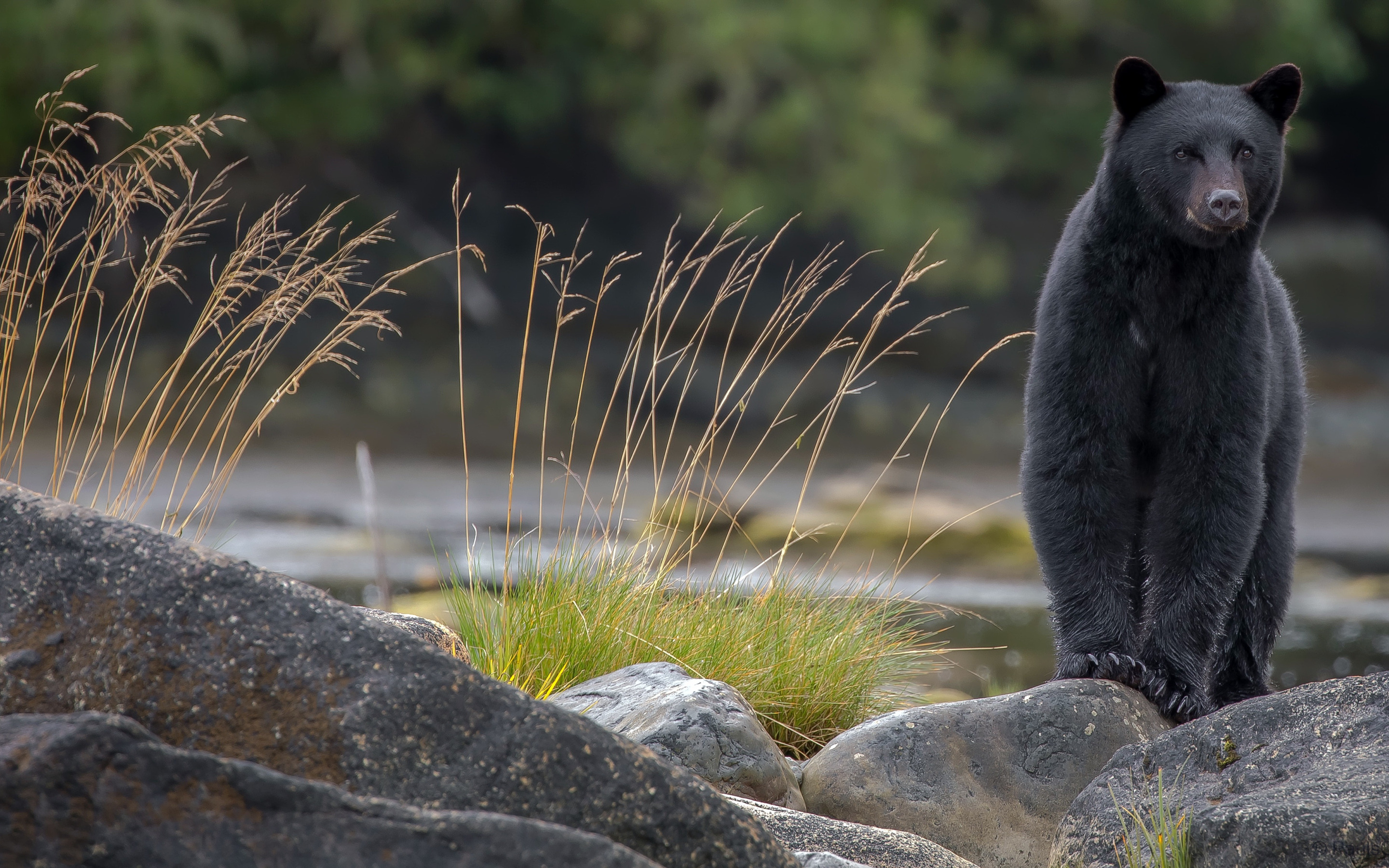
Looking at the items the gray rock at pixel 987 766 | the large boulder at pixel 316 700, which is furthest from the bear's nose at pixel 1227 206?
the large boulder at pixel 316 700

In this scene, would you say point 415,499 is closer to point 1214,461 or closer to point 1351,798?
point 1214,461

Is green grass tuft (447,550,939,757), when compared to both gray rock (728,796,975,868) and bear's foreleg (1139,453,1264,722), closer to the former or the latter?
bear's foreleg (1139,453,1264,722)

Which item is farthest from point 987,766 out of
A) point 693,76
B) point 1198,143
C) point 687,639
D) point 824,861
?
point 693,76

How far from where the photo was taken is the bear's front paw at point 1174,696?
10.5 feet

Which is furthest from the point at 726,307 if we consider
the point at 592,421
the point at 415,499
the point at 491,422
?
the point at 415,499

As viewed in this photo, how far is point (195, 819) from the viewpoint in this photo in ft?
5.18

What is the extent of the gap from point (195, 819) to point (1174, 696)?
2.40m

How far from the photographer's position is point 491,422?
47.5ft

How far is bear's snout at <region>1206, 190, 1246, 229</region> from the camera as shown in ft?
9.56

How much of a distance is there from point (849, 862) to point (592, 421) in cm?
1255

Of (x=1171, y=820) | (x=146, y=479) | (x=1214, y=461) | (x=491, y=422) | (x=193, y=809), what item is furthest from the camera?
(x=491, y=422)

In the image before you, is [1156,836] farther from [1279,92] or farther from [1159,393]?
[1279,92]

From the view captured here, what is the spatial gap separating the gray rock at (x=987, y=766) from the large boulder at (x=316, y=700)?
1.22m

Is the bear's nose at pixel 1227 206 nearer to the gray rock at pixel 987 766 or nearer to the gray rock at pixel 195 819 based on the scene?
the gray rock at pixel 987 766
